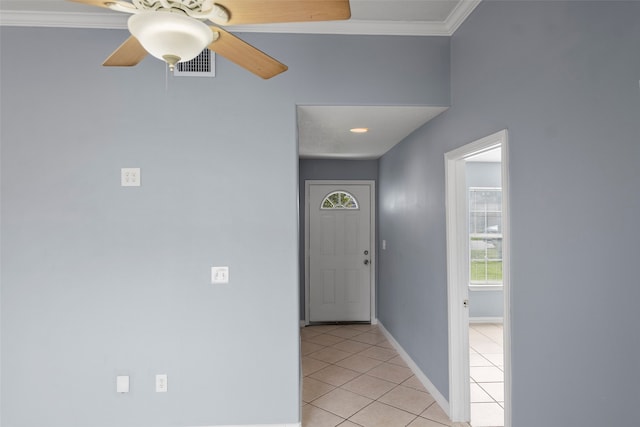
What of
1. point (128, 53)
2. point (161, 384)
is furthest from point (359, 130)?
point (161, 384)

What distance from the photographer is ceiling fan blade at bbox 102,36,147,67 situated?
1.48 meters

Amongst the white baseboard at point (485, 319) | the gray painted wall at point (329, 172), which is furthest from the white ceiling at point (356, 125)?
the white baseboard at point (485, 319)

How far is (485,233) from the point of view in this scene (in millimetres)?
5562

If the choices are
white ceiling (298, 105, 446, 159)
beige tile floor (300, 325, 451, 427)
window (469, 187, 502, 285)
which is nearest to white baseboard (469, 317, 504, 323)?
window (469, 187, 502, 285)

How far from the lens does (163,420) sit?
2.50m

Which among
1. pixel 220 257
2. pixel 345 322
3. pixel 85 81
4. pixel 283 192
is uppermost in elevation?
pixel 85 81

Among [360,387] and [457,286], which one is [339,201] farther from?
[457,286]

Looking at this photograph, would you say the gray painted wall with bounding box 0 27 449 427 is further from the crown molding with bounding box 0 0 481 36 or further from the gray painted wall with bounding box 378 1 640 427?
the gray painted wall with bounding box 378 1 640 427

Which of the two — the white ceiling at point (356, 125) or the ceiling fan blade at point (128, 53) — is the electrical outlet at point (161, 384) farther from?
the white ceiling at point (356, 125)

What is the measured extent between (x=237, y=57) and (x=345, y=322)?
446 cm

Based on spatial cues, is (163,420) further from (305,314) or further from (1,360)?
(305,314)

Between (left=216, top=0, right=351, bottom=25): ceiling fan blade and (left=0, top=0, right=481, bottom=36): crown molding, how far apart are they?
1389mm

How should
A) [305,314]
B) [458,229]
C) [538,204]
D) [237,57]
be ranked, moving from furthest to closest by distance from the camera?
[305,314] < [458,229] < [538,204] < [237,57]

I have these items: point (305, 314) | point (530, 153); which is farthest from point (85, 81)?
point (305, 314)
